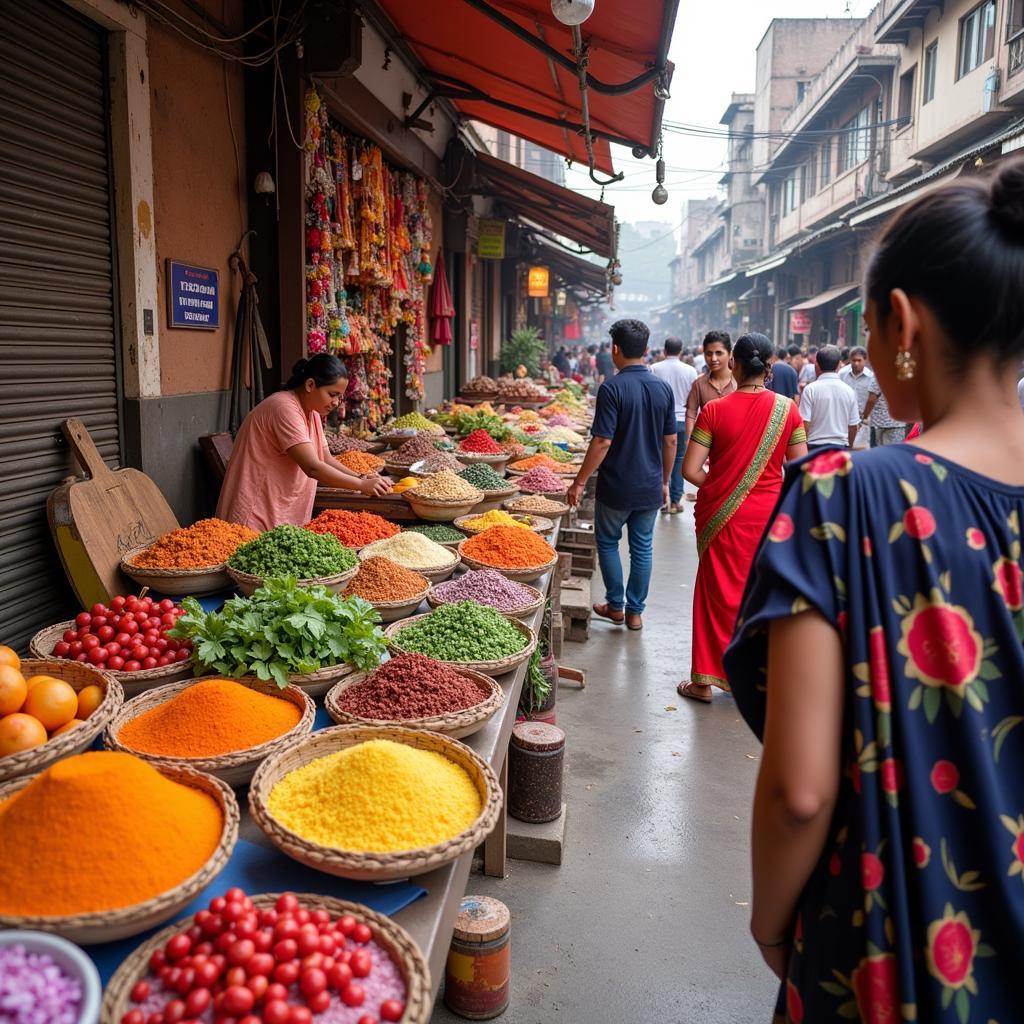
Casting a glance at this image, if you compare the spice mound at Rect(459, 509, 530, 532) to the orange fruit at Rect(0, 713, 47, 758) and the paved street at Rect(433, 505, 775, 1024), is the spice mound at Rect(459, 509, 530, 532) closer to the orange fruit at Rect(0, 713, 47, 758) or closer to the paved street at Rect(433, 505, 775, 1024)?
the paved street at Rect(433, 505, 775, 1024)

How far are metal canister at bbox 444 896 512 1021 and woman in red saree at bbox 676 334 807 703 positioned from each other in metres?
2.28

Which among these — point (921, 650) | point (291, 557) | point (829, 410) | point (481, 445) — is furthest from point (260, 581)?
point (829, 410)

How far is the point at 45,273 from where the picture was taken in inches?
131

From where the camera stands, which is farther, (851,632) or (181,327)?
(181,327)

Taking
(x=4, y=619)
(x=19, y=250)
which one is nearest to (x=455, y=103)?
(x=19, y=250)

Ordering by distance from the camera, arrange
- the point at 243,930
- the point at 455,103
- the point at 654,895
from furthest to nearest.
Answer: the point at 455,103, the point at 654,895, the point at 243,930

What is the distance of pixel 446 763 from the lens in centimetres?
188

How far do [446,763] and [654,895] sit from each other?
1.54 metres

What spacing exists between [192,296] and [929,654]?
4.13 m

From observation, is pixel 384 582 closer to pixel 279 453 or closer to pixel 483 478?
pixel 279 453

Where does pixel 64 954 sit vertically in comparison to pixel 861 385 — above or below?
below

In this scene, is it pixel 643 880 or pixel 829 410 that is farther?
pixel 829 410

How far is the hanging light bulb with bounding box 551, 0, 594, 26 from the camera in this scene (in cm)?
407

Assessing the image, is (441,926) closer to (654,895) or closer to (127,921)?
(127,921)
